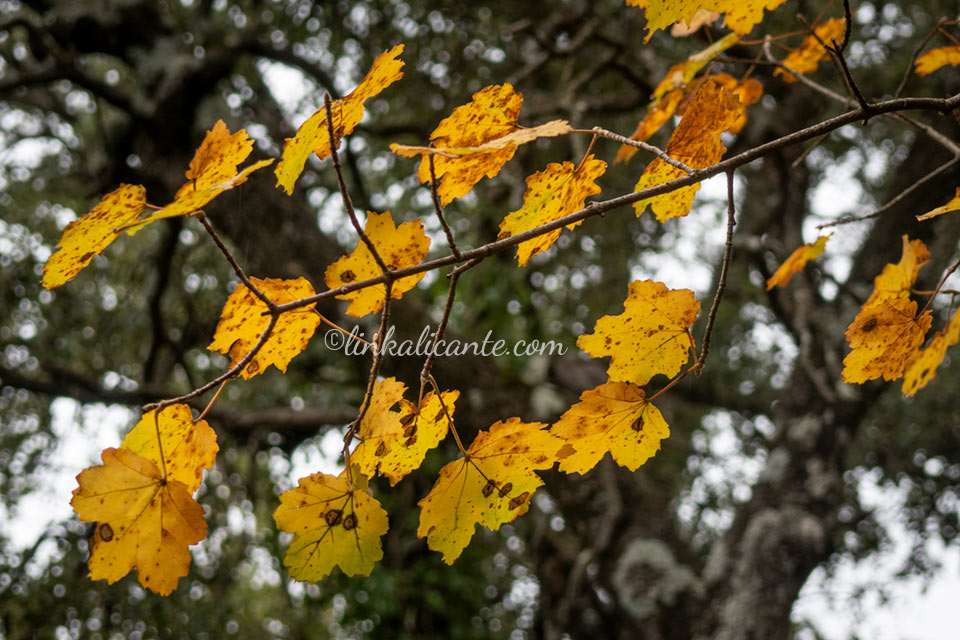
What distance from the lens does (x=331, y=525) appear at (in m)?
0.80

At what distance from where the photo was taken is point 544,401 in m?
2.68

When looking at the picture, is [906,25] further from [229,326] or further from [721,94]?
[229,326]

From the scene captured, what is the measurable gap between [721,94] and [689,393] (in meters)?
3.29

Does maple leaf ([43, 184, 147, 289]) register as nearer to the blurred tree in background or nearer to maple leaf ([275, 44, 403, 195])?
maple leaf ([275, 44, 403, 195])

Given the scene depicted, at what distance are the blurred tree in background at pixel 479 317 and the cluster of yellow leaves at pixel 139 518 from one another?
106cm

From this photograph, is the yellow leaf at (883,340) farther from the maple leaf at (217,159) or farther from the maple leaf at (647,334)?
the maple leaf at (217,159)

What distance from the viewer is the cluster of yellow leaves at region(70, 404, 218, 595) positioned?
74 cm

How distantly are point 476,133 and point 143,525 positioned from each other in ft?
1.81

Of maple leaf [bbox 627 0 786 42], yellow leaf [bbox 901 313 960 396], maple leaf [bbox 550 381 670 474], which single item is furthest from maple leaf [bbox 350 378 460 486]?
yellow leaf [bbox 901 313 960 396]

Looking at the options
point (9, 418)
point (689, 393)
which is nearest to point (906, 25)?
point (689, 393)

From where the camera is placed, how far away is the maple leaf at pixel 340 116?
2.59 ft

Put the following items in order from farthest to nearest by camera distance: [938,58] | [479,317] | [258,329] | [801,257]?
[479,317] → [938,58] → [801,257] → [258,329]

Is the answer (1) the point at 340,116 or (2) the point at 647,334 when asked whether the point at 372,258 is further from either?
(2) the point at 647,334

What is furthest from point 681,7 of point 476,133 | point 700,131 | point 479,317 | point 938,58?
point 479,317
